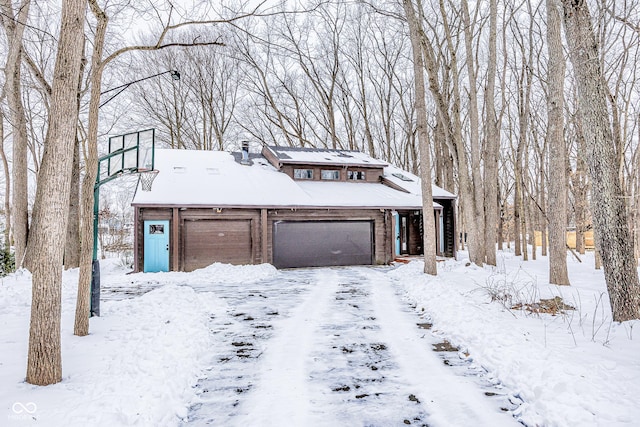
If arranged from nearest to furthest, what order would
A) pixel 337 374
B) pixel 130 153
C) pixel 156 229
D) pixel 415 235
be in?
pixel 337 374 → pixel 130 153 → pixel 156 229 → pixel 415 235

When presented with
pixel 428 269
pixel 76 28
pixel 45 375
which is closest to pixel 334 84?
pixel 428 269

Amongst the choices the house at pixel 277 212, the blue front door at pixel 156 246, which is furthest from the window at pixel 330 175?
the blue front door at pixel 156 246

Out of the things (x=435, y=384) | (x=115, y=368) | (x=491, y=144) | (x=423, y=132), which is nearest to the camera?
(x=435, y=384)

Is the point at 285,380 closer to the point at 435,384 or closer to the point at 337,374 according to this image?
the point at 337,374

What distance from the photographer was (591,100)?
4.85 m

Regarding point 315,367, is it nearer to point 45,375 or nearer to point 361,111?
point 45,375

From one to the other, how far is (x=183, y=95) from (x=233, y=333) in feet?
65.1

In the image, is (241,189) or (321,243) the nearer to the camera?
(241,189)

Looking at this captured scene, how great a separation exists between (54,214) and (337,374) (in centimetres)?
309

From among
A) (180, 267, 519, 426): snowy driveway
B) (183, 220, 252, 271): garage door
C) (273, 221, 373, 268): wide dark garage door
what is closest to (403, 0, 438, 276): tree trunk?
(180, 267, 519, 426): snowy driveway

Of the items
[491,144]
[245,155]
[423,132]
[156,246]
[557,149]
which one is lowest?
[156,246]

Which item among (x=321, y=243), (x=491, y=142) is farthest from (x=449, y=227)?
(x=321, y=243)

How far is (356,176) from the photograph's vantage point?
16.6 metres

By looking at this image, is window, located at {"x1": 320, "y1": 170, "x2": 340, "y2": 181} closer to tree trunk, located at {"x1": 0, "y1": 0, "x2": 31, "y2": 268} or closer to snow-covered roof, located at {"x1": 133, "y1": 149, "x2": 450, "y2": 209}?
snow-covered roof, located at {"x1": 133, "y1": 149, "x2": 450, "y2": 209}
